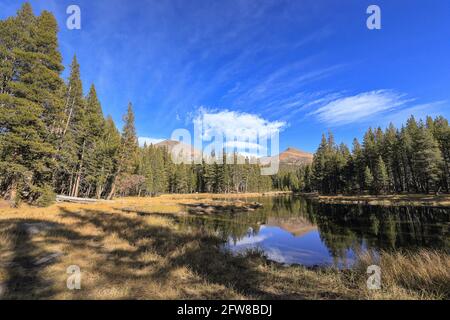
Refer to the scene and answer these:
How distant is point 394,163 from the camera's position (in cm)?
5928

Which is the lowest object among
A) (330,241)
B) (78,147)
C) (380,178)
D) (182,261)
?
(330,241)

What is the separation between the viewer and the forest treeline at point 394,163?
48.2 m

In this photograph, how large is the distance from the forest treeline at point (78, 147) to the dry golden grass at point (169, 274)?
11336 millimetres

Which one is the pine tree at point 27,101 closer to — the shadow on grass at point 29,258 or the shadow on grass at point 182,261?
the shadow on grass at point 182,261

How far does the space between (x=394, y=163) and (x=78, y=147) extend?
73.8 metres

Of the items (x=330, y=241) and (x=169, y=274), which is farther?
(x=330, y=241)

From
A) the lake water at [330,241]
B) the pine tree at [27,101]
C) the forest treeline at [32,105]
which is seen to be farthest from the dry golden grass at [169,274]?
the forest treeline at [32,105]

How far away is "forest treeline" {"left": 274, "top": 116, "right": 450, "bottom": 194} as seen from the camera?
158 feet

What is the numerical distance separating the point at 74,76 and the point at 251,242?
102ft

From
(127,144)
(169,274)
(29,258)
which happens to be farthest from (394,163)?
(29,258)

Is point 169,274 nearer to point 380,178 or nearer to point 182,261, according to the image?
point 182,261

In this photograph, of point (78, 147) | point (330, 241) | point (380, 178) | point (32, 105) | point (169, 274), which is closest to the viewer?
point (169, 274)

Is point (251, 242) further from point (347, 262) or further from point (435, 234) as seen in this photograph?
point (435, 234)

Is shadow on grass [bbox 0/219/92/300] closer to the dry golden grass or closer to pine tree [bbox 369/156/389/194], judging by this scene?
the dry golden grass
